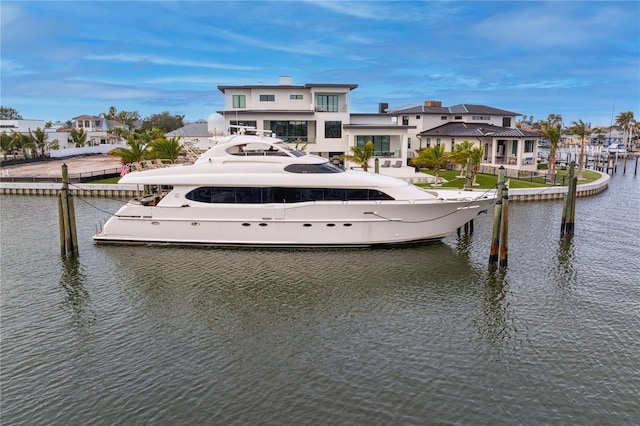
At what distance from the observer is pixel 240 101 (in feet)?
139

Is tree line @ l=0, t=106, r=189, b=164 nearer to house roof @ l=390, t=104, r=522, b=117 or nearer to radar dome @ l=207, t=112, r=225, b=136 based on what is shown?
radar dome @ l=207, t=112, r=225, b=136

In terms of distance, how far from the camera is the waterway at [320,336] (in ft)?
30.7

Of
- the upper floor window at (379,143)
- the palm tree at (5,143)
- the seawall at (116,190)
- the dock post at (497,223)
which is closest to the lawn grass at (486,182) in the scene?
the seawall at (116,190)

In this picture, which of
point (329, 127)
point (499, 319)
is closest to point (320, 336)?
point (499, 319)

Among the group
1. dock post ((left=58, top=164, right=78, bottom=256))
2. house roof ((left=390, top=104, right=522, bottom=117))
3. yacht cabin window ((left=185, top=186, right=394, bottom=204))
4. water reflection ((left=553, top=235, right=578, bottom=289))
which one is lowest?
water reflection ((left=553, top=235, right=578, bottom=289))

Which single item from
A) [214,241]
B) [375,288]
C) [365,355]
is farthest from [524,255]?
[214,241]

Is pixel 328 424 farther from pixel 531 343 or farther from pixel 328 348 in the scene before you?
pixel 531 343

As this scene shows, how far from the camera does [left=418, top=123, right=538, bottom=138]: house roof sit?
41406mm

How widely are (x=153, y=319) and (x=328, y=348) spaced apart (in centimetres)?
510

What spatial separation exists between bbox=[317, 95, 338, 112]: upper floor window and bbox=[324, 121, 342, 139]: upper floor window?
1411mm

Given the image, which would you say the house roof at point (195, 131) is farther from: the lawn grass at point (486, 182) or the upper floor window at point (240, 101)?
the lawn grass at point (486, 182)

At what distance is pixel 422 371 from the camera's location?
10.5 meters

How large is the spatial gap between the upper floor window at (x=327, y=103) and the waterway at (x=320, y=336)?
2504 cm

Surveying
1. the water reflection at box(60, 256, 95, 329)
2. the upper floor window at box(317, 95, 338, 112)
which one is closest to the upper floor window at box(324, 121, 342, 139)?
the upper floor window at box(317, 95, 338, 112)
